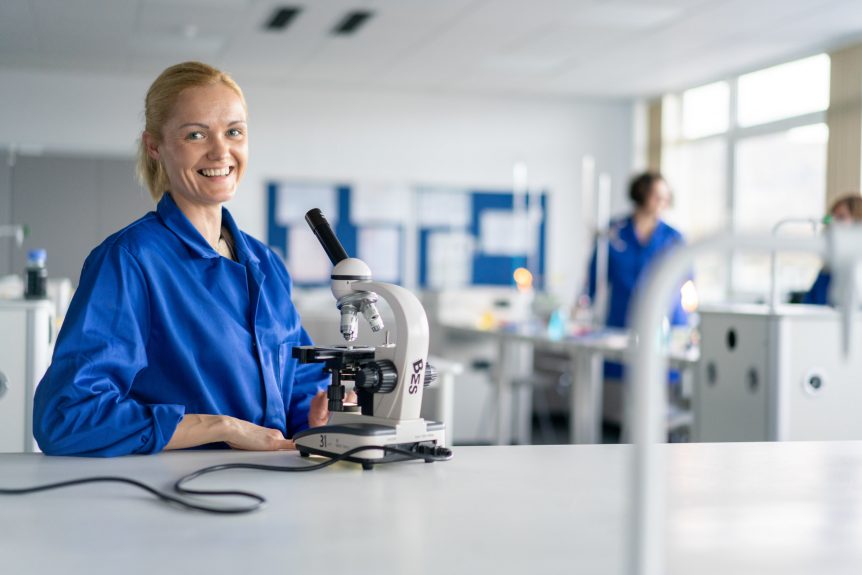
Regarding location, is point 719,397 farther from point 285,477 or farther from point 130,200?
point 130,200

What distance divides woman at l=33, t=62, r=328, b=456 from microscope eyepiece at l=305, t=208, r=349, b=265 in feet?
0.65

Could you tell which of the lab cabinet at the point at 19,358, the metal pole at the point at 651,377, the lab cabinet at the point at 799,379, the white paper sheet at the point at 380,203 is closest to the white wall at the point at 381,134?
the white paper sheet at the point at 380,203

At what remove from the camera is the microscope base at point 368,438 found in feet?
4.09

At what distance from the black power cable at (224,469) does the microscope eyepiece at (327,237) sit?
28 cm

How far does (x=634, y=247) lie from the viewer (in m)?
5.53

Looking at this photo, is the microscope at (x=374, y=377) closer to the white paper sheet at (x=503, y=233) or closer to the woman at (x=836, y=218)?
the woman at (x=836, y=218)

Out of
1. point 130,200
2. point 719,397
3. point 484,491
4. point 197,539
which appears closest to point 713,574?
point 484,491

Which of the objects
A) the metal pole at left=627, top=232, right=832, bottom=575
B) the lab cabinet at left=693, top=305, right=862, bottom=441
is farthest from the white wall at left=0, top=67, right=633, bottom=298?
the metal pole at left=627, top=232, right=832, bottom=575

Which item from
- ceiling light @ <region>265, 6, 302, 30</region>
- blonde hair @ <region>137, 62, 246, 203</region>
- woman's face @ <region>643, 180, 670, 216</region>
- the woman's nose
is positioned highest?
ceiling light @ <region>265, 6, 302, 30</region>

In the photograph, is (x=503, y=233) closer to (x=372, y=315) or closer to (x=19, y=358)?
(x=19, y=358)

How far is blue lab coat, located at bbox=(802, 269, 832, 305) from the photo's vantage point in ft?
14.4

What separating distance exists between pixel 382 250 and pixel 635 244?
128 inches

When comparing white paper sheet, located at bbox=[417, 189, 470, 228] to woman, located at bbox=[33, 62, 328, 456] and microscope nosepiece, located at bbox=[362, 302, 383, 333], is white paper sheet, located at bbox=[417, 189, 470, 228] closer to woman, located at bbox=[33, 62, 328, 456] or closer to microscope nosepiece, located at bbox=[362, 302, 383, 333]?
woman, located at bbox=[33, 62, 328, 456]

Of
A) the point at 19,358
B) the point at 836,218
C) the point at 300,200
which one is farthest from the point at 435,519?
the point at 300,200
